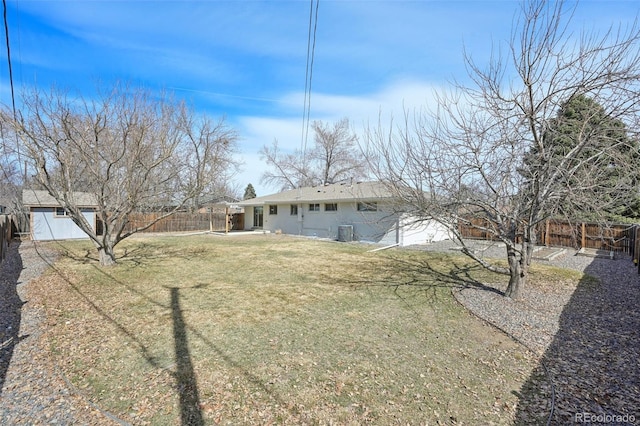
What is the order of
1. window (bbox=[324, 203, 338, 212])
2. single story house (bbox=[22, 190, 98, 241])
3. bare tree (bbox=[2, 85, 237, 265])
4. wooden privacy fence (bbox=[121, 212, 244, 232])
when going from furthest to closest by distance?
wooden privacy fence (bbox=[121, 212, 244, 232]) < window (bbox=[324, 203, 338, 212]) < single story house (bbox=[22, 190, 98, 241]) < bare tree (bbox=[2, 85, 237, 265])

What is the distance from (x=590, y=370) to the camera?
12.2ft

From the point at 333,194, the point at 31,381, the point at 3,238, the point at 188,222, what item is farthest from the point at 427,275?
the point at 188,222

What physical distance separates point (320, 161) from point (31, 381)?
32.0m

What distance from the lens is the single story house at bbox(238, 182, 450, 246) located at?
15727mm

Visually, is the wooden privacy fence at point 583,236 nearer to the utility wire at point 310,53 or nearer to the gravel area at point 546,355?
the gravel area at point 546,355

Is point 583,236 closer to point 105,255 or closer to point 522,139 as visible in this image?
point 522,139

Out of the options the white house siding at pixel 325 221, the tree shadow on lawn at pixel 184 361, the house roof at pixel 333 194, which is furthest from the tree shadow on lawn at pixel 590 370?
the house roof at pixel 333 194

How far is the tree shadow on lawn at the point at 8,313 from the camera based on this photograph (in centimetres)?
405

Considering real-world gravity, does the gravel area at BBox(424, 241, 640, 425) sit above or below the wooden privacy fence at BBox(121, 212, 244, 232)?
below

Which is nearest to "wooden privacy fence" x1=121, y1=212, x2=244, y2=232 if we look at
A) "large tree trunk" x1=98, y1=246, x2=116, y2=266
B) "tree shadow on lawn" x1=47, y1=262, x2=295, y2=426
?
"large tree trunk" x1=98, y1=246, x2=116, y2=266

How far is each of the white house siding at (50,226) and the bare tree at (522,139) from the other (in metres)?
19.0

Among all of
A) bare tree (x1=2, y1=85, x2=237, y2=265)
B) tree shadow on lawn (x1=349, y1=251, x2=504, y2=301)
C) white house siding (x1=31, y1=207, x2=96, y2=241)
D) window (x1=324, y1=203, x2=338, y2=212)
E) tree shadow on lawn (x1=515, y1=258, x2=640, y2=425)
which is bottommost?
tree shadow on lawn (x1=515, y1=258, x2=640, y2=425)

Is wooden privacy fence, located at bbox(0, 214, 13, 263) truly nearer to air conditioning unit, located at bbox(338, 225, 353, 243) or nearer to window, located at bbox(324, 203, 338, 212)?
air conditioning unit, located at bbox(338, 225, 353, 243)

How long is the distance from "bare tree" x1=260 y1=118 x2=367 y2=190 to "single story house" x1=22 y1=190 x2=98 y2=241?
20439 mm
